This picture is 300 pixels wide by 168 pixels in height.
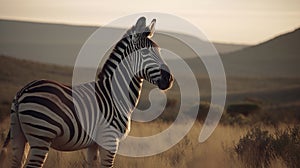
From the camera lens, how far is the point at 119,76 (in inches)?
263

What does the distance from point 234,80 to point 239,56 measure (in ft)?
92.1

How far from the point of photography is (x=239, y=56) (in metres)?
83.5

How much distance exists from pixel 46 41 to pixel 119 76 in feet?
201

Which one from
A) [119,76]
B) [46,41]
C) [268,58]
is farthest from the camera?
[268,58]

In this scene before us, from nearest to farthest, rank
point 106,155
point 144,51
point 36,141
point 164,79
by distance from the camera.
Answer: point 36,141
point 106,155
point 164,79
point 144,51

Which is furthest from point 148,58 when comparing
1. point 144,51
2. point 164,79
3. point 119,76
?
point 119,76

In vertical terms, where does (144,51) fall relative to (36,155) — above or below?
above

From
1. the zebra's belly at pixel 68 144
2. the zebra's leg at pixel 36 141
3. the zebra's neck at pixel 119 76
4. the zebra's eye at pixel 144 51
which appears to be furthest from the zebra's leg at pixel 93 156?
the zebra's eye at pixel 144 51

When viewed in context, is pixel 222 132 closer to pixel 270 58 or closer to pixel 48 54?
pixel 48 54

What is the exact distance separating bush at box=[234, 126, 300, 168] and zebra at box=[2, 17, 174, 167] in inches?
99.0

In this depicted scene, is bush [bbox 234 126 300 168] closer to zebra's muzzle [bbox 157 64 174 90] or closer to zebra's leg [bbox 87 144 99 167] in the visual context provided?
zebra's muzzle [bbox 157 64 174 90]

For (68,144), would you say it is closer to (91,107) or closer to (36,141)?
(36,141)

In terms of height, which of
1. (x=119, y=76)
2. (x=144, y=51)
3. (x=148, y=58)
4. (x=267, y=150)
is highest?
(x=144, y=51)

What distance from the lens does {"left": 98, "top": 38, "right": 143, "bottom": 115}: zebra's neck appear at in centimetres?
661
